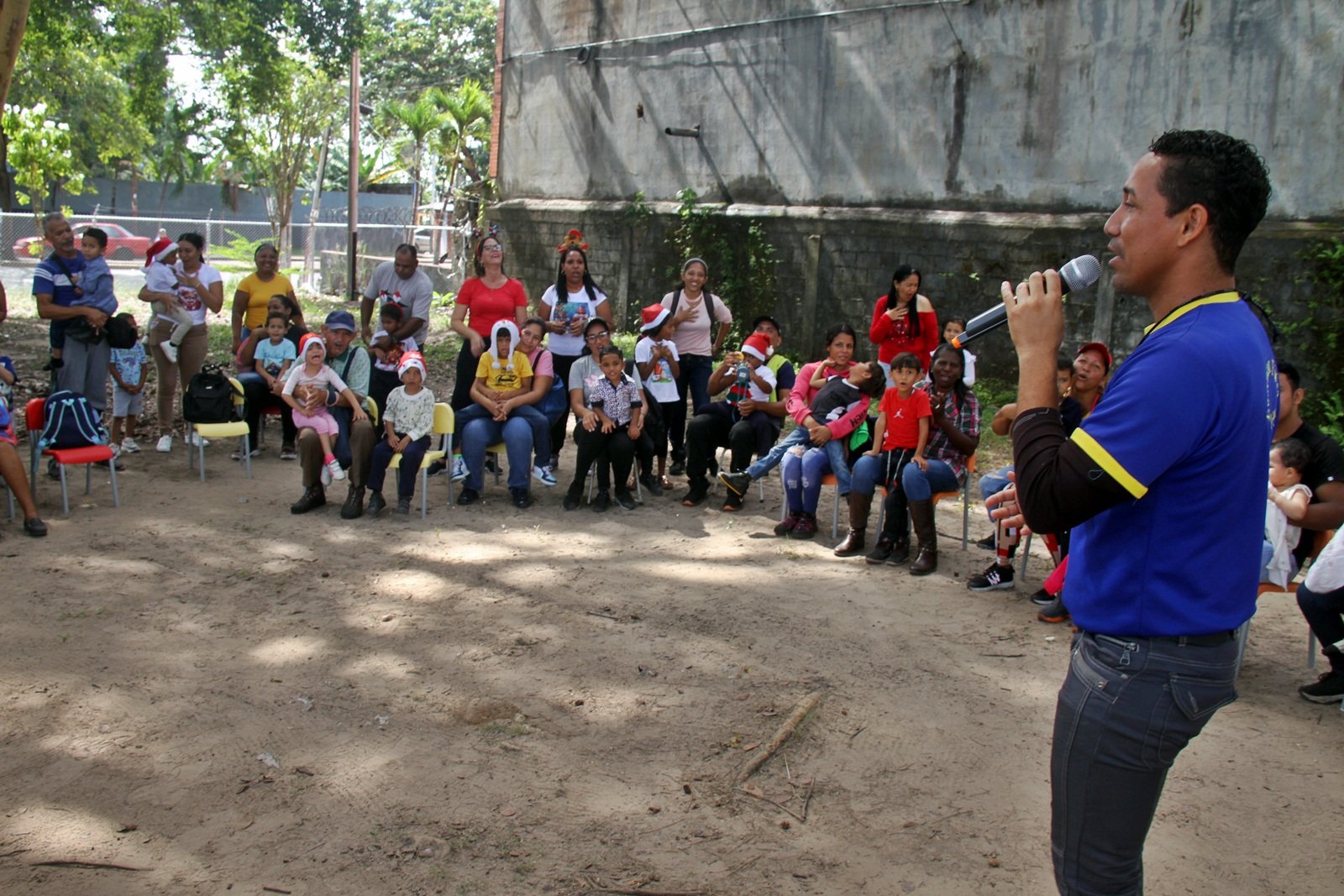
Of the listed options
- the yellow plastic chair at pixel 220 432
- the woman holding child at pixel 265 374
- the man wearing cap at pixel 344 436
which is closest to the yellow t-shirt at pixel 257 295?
the woman holding child at pixel 265 374

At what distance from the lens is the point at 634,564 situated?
6.97 m

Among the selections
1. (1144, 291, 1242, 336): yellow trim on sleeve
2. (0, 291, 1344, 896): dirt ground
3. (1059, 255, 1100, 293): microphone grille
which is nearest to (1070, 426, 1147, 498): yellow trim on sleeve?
(1144, 291, 1242, 336): yellow trim on sleeve

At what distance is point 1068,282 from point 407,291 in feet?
26.2

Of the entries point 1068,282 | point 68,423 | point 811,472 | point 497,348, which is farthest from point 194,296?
point 1068,282

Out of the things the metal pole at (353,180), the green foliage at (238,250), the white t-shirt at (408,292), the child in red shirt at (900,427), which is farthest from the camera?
the green foliage at (238,250)

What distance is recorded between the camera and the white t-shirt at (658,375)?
8.85 meters

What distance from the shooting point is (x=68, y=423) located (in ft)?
25.1

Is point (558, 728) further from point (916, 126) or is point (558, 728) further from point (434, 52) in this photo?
point (434, 52)

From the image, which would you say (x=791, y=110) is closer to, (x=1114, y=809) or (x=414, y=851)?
(x=414, y=851)

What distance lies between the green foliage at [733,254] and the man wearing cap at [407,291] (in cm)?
538

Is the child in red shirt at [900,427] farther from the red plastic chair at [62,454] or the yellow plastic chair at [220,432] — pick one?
the red plastic chair at [62,454]

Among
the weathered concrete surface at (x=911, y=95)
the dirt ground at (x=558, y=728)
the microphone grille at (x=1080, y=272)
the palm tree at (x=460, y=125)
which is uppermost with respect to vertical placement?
Answer: the palm tree at (x=460, y=125)

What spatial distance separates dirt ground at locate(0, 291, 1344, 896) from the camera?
3.65m

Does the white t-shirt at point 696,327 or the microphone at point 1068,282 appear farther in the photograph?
the white t-shirt at point 696,327
